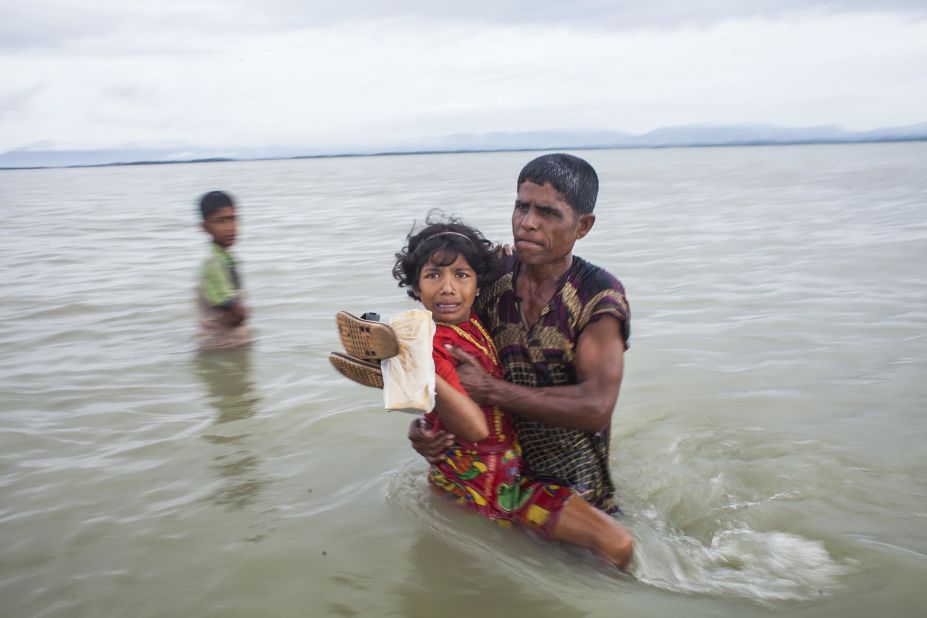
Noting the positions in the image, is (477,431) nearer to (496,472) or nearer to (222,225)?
(496,472)

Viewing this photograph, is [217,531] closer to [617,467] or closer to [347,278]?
[617,467]

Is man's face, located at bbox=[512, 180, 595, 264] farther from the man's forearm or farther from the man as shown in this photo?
the man's forearm

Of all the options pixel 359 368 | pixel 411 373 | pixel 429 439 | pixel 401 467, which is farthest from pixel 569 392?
pixel 401 467

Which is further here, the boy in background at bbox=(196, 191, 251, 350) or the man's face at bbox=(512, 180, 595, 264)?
the boy in background at bbox=(196, 191, 251, 350)

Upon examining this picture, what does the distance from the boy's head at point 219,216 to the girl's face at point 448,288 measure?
334cm

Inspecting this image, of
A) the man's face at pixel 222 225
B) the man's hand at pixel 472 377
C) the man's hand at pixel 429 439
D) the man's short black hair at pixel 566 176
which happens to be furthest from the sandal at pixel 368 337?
the man's face at pixel 222 225

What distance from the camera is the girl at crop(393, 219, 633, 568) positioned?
3.07 m

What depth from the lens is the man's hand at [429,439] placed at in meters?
3.04

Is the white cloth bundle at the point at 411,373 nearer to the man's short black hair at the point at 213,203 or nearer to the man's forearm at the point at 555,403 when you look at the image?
the man's forearm at the point at 555,403

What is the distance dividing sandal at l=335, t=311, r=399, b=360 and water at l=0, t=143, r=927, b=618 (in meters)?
0.94

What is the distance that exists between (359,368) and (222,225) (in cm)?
363

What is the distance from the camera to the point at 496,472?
10.7ft

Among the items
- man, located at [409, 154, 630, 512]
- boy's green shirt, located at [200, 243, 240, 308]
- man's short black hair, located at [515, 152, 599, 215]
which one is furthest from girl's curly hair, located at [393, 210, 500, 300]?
boy's green shirt, located at [200, 243, 240, 308]

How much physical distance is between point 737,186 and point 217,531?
28117mm
